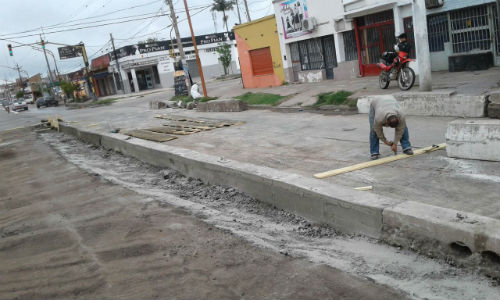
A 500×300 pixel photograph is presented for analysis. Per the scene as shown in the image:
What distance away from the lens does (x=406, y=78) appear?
13.3 metres

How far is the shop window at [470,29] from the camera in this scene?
1454 centimetres

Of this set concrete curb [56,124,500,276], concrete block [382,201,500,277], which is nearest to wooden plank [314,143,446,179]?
concrete curb [56,124,500,276]

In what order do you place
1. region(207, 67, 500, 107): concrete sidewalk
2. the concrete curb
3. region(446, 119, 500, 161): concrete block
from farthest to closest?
region(207, 67, 500, 107): concrete sidewalk, region(446, 119, 500, 161): concrete block, the concrete curb

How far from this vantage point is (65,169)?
10672mm

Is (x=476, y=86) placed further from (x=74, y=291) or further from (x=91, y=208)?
(x=74, y=291)

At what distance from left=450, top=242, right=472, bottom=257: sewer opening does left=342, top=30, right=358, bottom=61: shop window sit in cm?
1637

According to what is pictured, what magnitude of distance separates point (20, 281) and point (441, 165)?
5670 millimetres

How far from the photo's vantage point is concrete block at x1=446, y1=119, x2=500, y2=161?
21.2ft

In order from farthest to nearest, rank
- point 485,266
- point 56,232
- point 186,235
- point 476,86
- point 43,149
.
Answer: point 43,149 → point 476,86 → point 56,232 → point 186,235 → point 485,266

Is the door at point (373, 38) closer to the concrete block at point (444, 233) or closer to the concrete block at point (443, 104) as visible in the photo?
the concrete block at point (443, 104)

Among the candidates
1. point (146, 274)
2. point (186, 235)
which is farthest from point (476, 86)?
point (146, 274)

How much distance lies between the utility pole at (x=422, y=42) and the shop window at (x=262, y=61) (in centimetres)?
1377

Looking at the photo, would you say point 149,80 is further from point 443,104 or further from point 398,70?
point 443,104

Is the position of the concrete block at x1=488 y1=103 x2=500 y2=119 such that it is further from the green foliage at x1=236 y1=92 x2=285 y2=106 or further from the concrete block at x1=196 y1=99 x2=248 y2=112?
the concrete block at x1=196 y1=99 x2=248 y2=112
